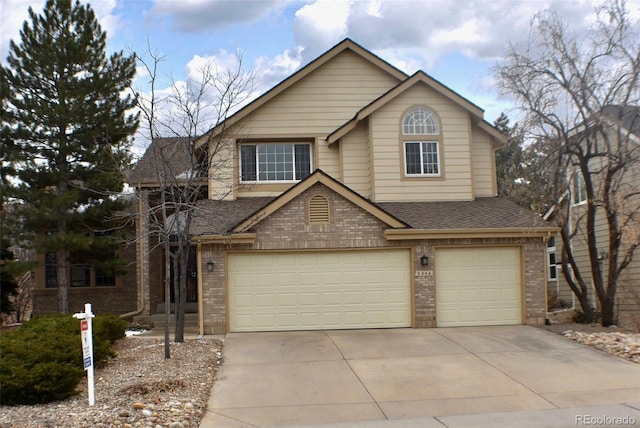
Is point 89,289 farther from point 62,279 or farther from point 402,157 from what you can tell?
point 402,157

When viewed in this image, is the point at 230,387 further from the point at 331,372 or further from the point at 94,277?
the point at 94,277

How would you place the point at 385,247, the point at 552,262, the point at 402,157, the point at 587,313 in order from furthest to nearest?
the point at 552,262 → the point at 402,157 → the point at 587,313 → the point at 385,247

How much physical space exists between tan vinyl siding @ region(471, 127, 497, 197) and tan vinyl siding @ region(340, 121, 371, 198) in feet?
11.0

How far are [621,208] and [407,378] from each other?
8143 millimetres

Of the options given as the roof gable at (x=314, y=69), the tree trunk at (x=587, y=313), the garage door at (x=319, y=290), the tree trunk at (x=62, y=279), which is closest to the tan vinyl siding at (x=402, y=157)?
the roof gable at (x=314, y=69)

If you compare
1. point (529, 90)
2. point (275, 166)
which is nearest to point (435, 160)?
point (529, 90)

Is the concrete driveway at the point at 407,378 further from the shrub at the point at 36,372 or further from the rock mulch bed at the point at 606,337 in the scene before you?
the shrub at the point at 36,372

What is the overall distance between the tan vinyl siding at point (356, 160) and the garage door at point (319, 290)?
3.44 metres

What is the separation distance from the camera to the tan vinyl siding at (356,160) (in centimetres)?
1839

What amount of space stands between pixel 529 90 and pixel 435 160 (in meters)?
3.44

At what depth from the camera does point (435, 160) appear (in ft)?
58.7

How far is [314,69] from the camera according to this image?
18984 mm

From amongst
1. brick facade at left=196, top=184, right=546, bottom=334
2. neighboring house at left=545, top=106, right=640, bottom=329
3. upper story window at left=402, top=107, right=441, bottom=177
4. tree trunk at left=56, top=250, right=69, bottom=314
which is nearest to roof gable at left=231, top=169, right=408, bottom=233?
brick facade at left=196, top=184, right=546, bottom=334

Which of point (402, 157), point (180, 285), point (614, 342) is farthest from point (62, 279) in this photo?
point (614, 342)
